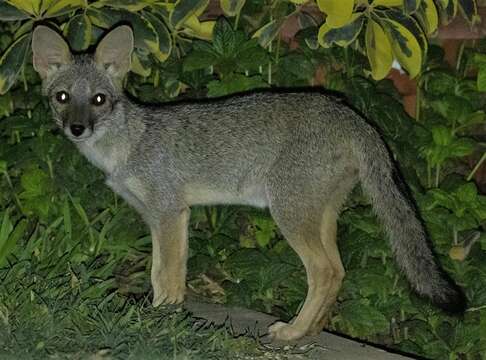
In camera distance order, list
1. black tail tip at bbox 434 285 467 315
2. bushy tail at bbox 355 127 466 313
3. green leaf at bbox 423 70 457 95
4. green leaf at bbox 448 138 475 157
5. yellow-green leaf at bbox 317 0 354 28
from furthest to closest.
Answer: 1. green leaf at bbox 423 70 457 95
2. green leaf at bbox 448 138 475 157
3. yellow-green leaf at bbox 317 0 354 28
4. bushy tail at bbox 355 127 466 313
5. black tail tip at bbox 434 285 467 315

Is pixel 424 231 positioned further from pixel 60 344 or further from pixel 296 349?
pixel 60 344

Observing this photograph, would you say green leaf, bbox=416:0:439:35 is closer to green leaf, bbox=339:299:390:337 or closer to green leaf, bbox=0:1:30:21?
green leaf, bbox=339:299:390:337

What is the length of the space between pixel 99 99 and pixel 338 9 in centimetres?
142

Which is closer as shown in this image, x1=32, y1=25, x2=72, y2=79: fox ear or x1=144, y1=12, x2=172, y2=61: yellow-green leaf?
x1=32, y1=25, x2=72, y2=79: fox ear

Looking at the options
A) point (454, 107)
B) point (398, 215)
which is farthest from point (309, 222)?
point (454, 107)

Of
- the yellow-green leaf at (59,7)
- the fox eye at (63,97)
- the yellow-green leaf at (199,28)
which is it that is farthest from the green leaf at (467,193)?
the yellow-green leaf at (59,7)

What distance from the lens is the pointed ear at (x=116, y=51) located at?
5.00 m

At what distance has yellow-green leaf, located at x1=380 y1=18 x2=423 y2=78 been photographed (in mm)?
5109

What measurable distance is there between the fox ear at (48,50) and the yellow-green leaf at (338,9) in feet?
4.83

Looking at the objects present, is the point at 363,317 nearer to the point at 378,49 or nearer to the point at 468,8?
the point at 378,49

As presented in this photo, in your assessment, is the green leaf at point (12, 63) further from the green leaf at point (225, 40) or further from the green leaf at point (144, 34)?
the green leaf at point (225, 40)

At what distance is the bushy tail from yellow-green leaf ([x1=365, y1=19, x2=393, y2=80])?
0.60 metres

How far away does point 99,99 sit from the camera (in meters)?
5.05

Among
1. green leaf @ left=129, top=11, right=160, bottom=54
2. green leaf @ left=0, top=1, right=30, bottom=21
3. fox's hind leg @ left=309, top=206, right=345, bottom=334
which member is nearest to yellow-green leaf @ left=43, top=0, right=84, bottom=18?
green leaf @ left=0, top=1, right=30, bottom=21
